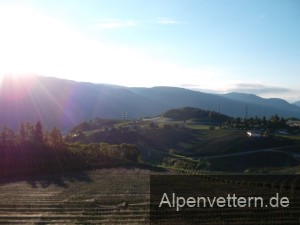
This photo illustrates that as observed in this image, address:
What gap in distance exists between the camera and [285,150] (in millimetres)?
92062

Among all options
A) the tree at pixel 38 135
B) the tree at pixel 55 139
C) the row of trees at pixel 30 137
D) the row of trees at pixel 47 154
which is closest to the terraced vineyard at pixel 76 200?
the row of trees at pixel 47 154

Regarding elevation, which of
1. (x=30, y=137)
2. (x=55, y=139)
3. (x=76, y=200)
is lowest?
(x=76, y=200)

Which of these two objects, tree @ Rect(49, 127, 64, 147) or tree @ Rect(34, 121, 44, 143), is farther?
tree @ Rect(34, 121, 44, 143)

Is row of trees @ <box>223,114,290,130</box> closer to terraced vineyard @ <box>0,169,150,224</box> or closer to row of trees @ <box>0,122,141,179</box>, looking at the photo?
row of trees @ <box>0,122,141,179</box>

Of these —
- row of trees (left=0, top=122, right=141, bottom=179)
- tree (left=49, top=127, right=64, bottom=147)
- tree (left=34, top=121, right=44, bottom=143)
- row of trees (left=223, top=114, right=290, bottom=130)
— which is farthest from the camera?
row of trees (left=223, top=114, right=290, bottom=130)

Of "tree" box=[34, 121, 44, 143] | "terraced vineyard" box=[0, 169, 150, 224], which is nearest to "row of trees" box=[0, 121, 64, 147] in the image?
"tree" box=[34, 121, 44, 143]

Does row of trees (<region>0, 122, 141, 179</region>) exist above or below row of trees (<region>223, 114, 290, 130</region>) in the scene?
below

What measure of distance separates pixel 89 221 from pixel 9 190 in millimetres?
21915

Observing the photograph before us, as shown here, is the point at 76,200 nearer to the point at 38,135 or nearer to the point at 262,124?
the point at 38,135

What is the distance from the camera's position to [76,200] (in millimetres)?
37656

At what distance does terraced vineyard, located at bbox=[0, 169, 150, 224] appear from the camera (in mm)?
29409

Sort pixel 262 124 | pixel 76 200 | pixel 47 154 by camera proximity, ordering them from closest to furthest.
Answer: pixel 76 200 → pixel 47 154 → pixel 262 124

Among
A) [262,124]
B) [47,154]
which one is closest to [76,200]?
[47,154]

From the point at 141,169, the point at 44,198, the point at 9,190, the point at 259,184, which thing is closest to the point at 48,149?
the point at 141,169
